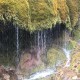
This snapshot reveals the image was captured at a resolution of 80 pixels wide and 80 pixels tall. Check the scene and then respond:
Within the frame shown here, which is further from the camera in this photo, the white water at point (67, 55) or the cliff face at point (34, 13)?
the white water at point (67, 55)

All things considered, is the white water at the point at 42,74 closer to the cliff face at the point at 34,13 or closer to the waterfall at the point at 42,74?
the waterfall at the point at 42,74

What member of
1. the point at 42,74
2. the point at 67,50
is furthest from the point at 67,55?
the point at 42,74

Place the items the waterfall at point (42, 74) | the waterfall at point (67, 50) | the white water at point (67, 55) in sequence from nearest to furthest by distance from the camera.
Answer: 1. the waterfall at point (42, 74)
2. the white water at point (67, 55)
3. the waterfall at point (67, 50)

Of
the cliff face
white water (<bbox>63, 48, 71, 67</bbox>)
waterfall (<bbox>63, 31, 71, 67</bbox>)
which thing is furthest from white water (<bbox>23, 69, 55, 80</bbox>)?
the cliff face

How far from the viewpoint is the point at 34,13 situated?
1556cm

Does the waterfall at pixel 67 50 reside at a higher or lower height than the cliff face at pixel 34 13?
lower

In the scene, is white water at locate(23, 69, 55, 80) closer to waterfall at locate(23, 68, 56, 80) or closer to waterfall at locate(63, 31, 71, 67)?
waterfall at locate(23, 68, 56, 80)

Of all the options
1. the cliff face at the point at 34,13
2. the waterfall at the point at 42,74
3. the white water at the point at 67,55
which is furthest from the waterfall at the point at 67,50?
the waterfall at the point at 42,74

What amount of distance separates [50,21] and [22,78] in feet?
12.2

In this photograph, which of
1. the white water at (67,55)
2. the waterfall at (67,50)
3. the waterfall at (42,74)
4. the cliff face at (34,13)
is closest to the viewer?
the cliff face at (34,13)

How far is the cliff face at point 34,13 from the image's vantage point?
13.4 m

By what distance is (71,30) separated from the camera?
21109mm

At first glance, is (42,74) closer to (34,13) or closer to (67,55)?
(67,55)

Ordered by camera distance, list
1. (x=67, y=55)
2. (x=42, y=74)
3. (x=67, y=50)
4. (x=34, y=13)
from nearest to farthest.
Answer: (x=42, y=74), (x=34, y=13), (x=67, y=55), (x=67, y=50)
